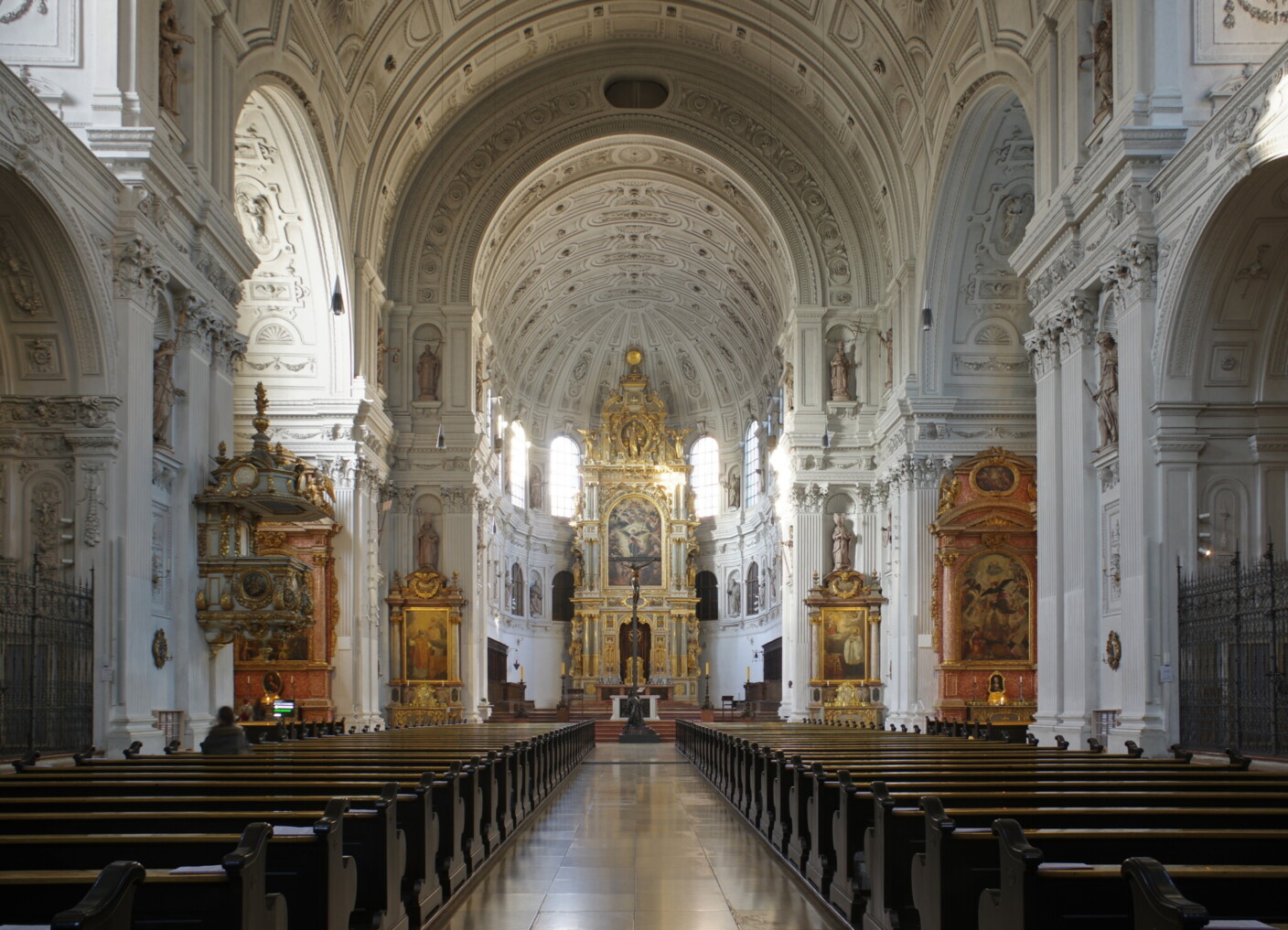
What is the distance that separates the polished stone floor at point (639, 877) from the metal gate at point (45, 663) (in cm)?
459

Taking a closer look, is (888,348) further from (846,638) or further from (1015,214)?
(846,638)

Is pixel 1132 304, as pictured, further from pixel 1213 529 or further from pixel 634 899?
pixel 634 899

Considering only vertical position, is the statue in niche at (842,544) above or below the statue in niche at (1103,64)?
below

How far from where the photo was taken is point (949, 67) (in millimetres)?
24125

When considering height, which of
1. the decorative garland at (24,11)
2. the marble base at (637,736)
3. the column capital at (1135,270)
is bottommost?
the marble base at (637,736)

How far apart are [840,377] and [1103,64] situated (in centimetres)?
1617

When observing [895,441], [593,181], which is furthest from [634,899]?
[593,181]

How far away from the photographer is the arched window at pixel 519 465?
4688 centimetres

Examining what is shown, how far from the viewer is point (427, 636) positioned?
31.1 m

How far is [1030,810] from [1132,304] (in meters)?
10.4

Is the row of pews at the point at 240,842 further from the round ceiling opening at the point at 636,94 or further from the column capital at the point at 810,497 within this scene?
the round ceiling opening at the point at 636,94

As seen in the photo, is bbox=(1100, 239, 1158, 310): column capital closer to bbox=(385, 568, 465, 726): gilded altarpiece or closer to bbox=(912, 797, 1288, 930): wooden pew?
bbox=(912, 797, 1288, 930): wooden pew

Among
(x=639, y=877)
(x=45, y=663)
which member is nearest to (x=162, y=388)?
(x=45, y=663)

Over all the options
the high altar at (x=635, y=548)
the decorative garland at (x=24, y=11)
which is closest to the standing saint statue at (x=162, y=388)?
the decorative garland at (x=24, y=11)
